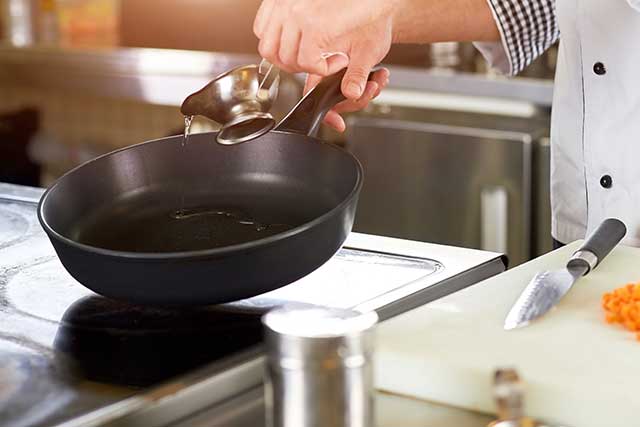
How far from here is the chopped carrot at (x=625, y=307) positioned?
0.96 m

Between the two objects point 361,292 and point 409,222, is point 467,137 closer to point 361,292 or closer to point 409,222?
point 409,222

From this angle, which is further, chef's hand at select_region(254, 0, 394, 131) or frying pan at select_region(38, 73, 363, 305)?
chef's hand at select_region(254, 0, 394, 131)

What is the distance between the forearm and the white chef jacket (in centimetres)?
2

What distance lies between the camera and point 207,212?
1.12 meters

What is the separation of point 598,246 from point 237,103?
1.28 feet

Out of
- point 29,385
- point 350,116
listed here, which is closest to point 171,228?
point 29,385

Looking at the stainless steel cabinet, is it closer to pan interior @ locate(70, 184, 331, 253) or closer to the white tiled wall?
the white tiled wall

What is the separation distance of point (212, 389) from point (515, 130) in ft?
5.77

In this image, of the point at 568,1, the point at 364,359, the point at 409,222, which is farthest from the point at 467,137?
the point at 364,359

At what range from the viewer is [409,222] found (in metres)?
2.74

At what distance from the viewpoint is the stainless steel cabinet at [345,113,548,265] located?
2.53 meters

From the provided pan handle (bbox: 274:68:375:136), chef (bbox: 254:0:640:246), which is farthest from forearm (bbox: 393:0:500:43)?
pan handle (bbox: 274:68:375:136)

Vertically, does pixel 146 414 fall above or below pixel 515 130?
above

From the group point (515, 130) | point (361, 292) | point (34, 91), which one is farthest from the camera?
point (34, 91)
